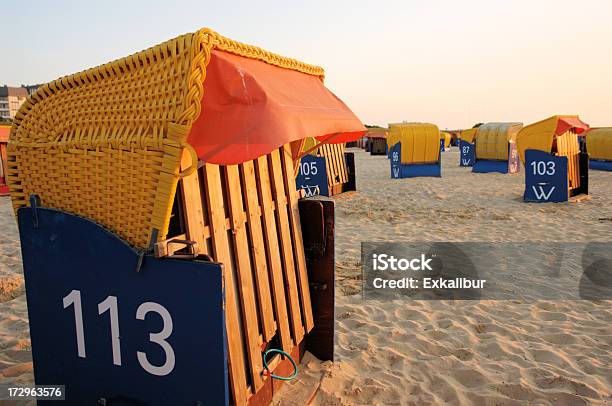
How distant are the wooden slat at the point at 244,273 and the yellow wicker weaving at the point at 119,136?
1.81 feet

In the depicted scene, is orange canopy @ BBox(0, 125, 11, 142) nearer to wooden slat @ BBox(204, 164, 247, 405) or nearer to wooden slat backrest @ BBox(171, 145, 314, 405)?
wooden slat backrest @ BBox(171, 145, 314, 405)

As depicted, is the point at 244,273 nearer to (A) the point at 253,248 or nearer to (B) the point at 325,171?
(A) the point at 253,248

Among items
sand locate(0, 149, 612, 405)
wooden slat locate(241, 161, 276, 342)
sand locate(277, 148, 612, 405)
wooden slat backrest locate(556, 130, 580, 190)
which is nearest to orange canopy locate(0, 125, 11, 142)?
sand locate(0, 149, 612, 405)

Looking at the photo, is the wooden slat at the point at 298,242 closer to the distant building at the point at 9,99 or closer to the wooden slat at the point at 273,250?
the wooden slat at the point at 273,250

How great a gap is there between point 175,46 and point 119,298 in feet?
3.69

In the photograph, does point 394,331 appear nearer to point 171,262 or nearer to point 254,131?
point 171,262

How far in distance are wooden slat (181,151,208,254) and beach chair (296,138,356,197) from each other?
855 centimetres

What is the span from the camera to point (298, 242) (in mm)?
3105

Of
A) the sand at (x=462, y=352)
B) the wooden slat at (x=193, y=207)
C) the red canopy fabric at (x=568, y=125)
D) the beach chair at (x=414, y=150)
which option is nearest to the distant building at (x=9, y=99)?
the beach chair at (x=414, y=150)

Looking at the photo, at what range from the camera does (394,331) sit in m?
3.82

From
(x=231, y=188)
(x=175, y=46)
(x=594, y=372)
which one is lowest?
(x=594, y=372)

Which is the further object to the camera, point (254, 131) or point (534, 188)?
point (534, 188)

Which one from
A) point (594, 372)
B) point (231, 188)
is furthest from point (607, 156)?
point (231, 188)

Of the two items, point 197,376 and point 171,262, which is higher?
point 171,262
